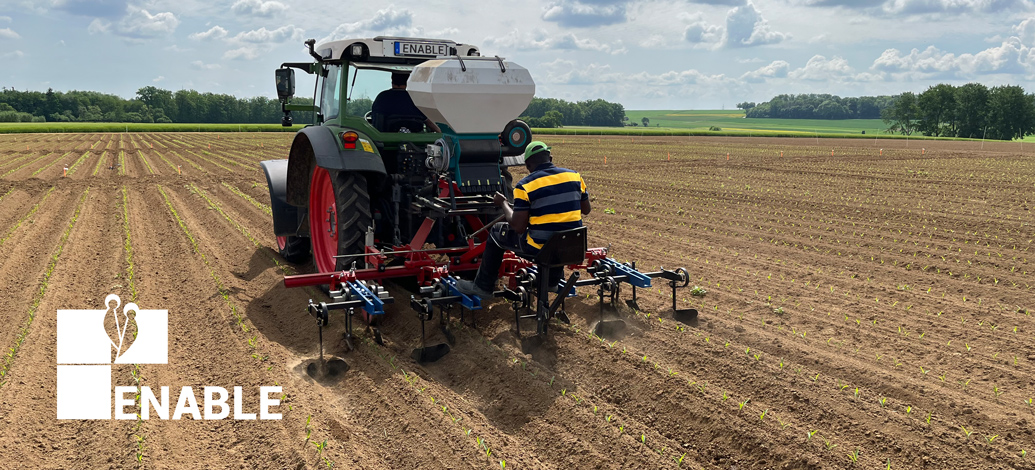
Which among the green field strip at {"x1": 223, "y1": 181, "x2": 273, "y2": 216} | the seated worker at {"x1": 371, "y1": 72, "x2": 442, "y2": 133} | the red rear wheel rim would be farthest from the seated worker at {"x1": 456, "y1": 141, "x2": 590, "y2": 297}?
the green field strip at {"x1": 223, "y1": 181, "x2": 273, "y2": 216}

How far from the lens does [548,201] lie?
17.4 ft

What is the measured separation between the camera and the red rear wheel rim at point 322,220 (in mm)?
7055

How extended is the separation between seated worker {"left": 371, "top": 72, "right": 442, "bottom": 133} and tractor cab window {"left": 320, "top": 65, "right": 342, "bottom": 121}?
383 millimetres

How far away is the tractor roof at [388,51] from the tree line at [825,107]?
12980 cm

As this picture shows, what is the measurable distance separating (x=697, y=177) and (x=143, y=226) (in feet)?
49.2

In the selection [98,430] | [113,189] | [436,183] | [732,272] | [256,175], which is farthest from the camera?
[256,175]

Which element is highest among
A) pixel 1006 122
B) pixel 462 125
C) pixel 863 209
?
pixel 1006 122

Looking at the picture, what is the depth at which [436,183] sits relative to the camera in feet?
21.3

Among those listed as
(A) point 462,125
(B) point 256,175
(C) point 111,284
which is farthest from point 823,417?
(B) point 256,175

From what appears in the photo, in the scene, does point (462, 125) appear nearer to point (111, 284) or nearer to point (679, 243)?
point (111, 284)

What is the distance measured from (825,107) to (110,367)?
443 feet

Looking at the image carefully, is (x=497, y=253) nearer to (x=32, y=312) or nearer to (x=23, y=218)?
(x=32, y=312)

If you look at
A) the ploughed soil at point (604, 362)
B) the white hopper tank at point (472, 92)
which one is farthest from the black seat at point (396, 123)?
the ploughed soil at point (604, 362)

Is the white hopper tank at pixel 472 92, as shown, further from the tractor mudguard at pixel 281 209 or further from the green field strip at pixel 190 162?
the green field strip at pixel 190 162
